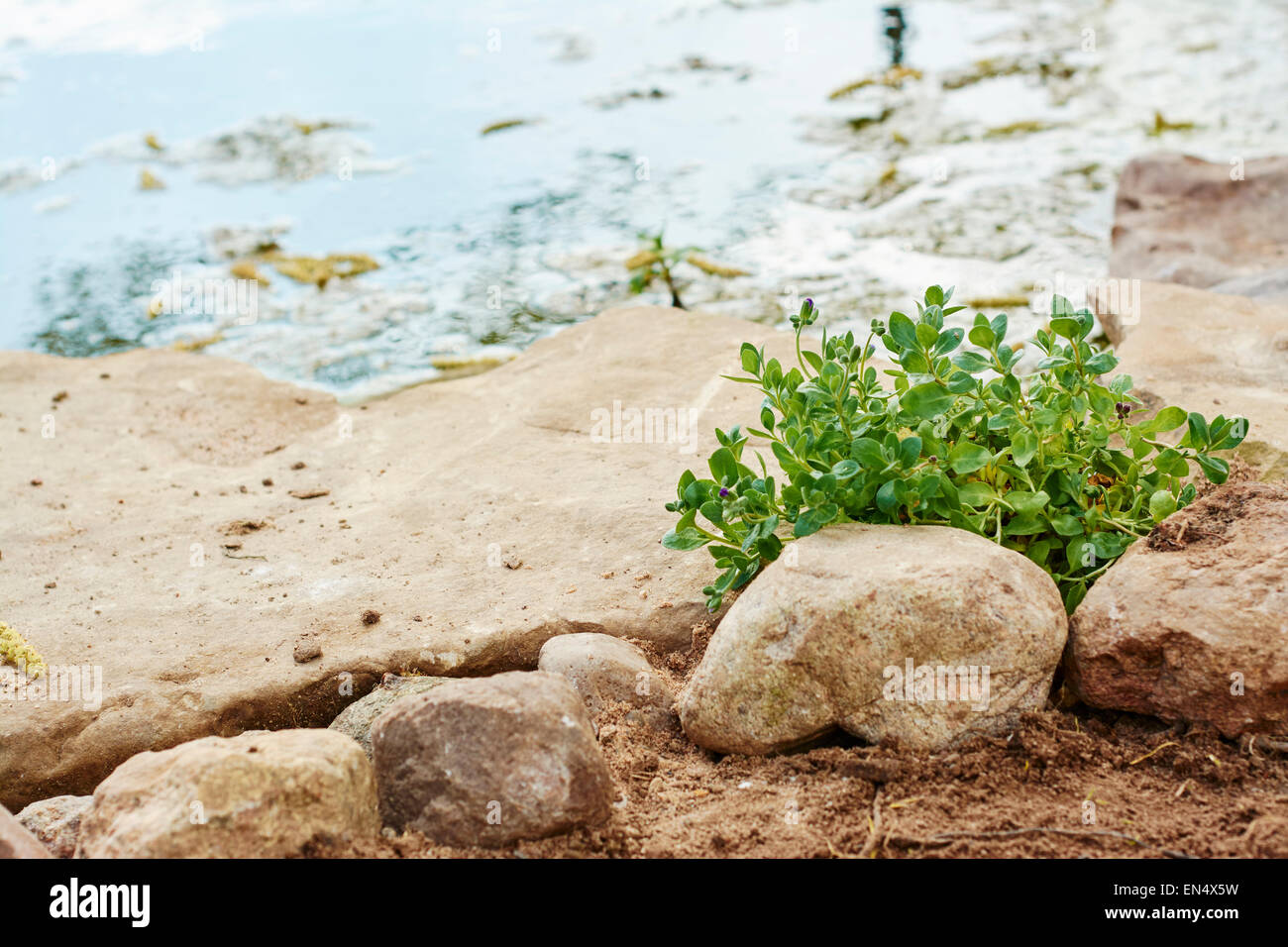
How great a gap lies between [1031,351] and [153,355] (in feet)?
13.7

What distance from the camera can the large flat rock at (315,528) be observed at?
121 inches

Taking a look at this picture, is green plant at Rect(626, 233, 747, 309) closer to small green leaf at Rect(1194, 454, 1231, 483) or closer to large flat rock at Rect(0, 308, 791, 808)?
large flat rock at Rect(0, 308, 791, 808)

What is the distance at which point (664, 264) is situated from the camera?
6320 mm

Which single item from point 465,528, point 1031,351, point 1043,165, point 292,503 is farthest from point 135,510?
point 1043,165

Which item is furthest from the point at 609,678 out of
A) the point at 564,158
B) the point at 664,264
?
the point at 564,158

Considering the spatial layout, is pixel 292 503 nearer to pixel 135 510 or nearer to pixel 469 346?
pixel 135 510

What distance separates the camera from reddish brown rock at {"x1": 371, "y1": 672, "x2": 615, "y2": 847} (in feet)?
7.45

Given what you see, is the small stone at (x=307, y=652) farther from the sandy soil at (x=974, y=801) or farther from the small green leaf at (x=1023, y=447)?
the small green leaf at (x=1023, y=447)

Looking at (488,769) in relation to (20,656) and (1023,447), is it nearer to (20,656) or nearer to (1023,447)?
(1023,447)

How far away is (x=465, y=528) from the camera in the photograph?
3787 mm

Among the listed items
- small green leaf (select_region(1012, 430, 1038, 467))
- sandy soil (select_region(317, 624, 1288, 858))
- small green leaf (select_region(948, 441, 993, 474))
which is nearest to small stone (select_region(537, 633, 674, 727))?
sandy soil (select_region(317, 624, 1288, 858))

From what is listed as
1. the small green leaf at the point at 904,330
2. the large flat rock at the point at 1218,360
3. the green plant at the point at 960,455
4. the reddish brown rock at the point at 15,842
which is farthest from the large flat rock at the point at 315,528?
the large flat rock at the point at 1218,360

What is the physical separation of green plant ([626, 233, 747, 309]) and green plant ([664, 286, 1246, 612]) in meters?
3.46

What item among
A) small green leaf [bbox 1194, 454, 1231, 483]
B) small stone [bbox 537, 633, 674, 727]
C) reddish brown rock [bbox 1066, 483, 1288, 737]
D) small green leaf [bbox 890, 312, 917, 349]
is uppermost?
small green leaf [bbox 890, 312, 917, 349]
